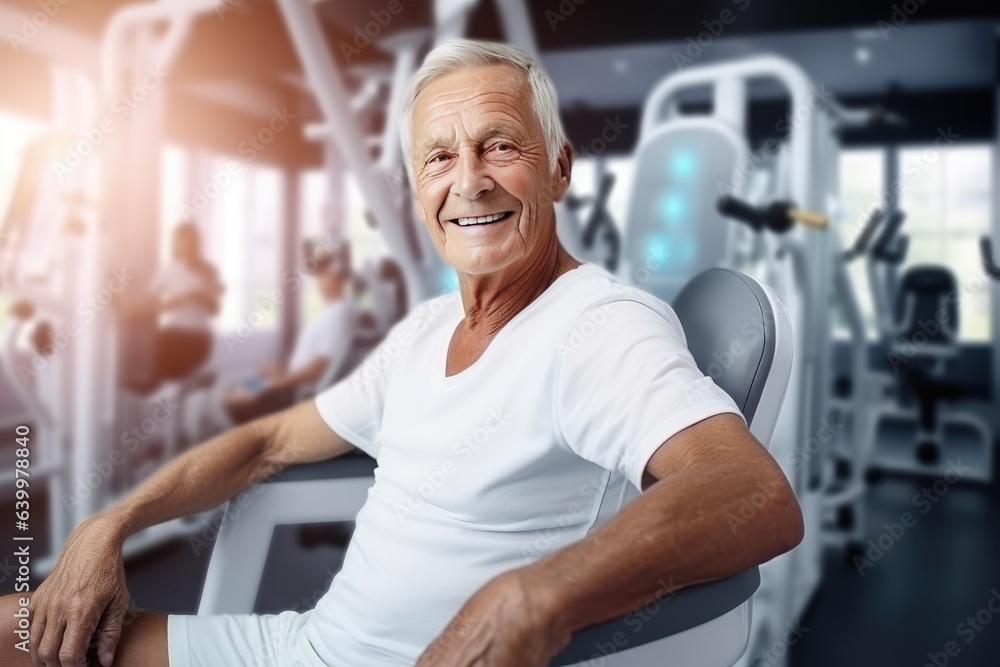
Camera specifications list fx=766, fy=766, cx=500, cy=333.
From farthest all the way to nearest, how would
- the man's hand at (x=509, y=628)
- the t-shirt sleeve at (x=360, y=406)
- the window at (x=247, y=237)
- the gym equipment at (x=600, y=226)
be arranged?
the window at (x=247, y=237)
the gym equipment at (x=600, y=226)
the t-shirt sleeve at (x=360, y=406)
the man's hand at (x=509, y=628)

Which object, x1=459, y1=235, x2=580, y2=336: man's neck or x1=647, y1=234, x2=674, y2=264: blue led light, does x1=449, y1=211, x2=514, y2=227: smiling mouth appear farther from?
x1=647, y1=234, x2=674, y2=264: blue led light

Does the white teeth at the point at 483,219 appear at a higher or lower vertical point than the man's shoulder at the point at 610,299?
higher

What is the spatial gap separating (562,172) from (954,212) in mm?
7391

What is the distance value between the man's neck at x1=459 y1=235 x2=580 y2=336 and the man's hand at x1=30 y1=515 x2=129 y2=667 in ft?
1.69

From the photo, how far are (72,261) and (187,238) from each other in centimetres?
97

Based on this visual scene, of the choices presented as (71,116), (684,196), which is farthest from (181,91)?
(684,196)

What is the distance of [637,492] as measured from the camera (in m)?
0.90

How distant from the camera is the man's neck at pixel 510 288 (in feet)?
3.15

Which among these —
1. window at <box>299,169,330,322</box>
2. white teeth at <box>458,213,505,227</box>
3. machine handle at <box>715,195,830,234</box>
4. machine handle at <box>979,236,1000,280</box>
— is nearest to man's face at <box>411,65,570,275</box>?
white teeth at <box>458,213,505,227</box>

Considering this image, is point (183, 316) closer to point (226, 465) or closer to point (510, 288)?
point (226, 465)

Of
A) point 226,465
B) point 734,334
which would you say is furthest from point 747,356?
point 226,465

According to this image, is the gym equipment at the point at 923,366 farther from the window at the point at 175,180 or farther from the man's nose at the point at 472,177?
the window at the point at 175,180

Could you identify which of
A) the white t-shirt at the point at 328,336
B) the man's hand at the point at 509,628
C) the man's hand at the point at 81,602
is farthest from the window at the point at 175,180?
the man's hand at the point at 509,628

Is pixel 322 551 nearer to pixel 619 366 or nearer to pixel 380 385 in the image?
pixel 380 385
